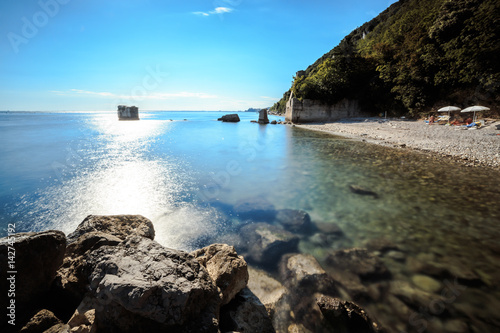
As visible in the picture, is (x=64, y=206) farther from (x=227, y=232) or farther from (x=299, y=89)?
(x=299, y=89)

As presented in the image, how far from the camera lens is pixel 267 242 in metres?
5.34

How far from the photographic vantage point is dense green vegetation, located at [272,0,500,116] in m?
22.6

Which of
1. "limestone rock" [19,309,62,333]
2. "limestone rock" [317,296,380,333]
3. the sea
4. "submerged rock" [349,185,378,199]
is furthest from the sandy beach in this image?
"limestone rock" [19,309,62,333]

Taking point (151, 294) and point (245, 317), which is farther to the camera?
point (245, 317)

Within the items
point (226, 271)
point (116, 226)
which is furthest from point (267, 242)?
point (116, 226)

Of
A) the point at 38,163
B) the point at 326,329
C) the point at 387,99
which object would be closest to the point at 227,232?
the point at 326,329

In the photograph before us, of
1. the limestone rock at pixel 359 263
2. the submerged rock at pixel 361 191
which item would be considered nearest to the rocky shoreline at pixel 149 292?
the limestone rock at pixel 359 263

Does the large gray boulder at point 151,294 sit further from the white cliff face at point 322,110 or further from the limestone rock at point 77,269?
the white cliff face at point 322,110

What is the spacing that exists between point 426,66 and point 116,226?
39036 millimetres

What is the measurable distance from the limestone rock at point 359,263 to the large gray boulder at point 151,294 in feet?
10.2

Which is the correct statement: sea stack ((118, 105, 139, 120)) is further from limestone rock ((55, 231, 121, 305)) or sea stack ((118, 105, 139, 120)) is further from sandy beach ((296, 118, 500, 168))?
limestone rock ((55, 231, 121, 305))

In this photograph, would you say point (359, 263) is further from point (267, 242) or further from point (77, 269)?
point (77, 269)

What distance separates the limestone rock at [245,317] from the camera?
2.77 metres

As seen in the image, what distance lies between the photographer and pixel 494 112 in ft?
73.3
